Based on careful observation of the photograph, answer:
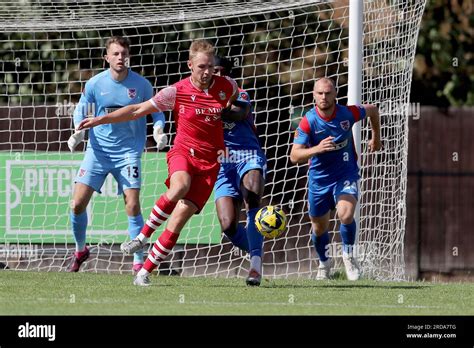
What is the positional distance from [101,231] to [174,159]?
433cm

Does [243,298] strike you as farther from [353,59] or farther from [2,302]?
[353,59]

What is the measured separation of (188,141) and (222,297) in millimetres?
1371

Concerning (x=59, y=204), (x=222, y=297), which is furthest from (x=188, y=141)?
(x=59, y=204)

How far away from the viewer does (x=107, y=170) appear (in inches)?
440

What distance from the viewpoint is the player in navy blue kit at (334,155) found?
35.3 ft

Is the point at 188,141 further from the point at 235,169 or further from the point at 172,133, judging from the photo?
the point at 172,133

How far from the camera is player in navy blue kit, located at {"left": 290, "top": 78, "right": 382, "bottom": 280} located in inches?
424

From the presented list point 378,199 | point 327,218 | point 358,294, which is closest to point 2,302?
point 358,294

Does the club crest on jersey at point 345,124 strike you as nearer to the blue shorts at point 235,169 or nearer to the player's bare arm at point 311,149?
the player's bare arm at point 311,149

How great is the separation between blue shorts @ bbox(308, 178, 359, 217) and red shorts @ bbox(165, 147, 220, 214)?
1.91m

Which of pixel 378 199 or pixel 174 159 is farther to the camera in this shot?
pixel 378 199

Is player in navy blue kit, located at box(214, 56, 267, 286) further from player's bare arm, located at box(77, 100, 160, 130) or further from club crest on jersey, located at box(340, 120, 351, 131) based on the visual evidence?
club crest on jersey, located at box(340, 120, 351, 131)

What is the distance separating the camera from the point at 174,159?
9391 mm

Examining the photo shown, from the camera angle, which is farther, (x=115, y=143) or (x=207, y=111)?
(x=115, y=143)
